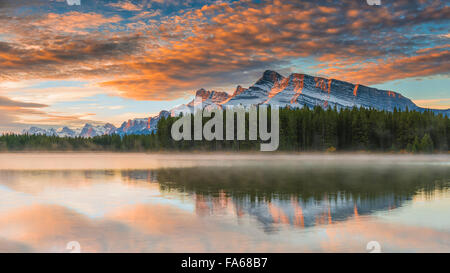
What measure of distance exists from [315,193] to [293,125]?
367 feet

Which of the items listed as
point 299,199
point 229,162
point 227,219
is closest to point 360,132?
point 229,162

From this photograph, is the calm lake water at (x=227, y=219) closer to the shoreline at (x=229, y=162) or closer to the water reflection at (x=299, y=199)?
the water reflection at (x=299, y=199)

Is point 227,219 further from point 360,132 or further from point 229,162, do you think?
point 360,132

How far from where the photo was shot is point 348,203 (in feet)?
94.7
